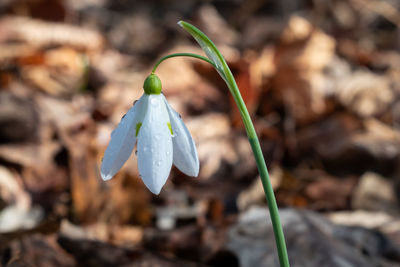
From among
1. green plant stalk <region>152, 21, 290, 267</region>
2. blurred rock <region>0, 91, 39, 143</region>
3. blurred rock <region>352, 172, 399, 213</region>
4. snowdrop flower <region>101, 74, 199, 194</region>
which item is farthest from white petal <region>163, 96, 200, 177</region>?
blurred rock <region>0, 91, 39, 143</region>

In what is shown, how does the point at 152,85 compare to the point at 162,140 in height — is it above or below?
above

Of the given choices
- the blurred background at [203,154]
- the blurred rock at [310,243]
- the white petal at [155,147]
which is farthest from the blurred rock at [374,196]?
the white petal at [155,147]

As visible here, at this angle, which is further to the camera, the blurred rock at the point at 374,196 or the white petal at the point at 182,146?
the blurred rock at the point at 374,196

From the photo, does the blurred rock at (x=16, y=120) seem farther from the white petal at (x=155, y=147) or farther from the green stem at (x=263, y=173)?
the green stem at (x=263, y=173)

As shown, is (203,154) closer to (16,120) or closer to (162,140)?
(16,120)

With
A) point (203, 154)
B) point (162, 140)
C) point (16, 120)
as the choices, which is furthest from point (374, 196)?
point (16, 120)
